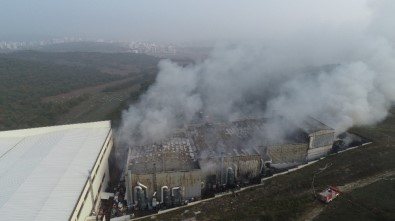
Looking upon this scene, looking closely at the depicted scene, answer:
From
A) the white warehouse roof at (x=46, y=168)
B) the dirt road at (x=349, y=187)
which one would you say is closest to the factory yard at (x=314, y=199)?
the dirt road at (x=349, y=187)

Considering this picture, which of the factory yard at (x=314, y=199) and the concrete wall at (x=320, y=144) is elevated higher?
the concrete wall at (x=320, y=144)

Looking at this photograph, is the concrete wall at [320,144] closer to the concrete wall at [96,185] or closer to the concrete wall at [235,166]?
the concrete wall at [235,166]

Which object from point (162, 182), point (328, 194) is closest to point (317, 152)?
point (328, 194)

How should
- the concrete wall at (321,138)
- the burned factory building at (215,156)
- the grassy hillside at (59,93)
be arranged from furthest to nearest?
1. the grassy hillside at (59,93)
2. the concrete wall at (321,138)
3. the burned factory building at (215,156)

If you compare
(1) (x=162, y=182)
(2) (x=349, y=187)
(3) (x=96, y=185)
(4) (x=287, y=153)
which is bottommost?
(2) (x=349, y=187)

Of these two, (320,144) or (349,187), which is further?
(320,144)

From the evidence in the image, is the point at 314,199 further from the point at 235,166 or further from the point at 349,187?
the point at 235,166
